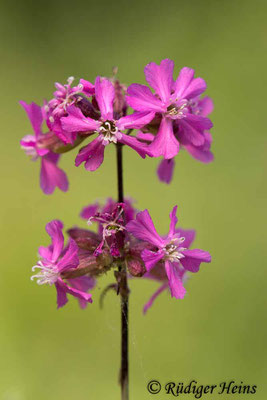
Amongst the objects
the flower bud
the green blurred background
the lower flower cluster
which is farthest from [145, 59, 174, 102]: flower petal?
the green blurred background

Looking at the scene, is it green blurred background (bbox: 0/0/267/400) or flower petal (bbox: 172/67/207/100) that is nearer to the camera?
flower petal (bbox: 172/67/207/100)

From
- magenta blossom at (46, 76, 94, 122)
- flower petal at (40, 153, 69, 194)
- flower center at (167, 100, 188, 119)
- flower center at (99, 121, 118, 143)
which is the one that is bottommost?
flower petal at (40, 153, 69, 194)

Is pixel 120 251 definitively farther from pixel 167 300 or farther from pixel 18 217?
pixel 18 217

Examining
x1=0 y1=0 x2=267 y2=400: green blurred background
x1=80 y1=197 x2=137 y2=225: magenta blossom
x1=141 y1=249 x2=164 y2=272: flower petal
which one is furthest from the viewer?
x1=0 y1=0 x2=267 y2=400: green blurred background

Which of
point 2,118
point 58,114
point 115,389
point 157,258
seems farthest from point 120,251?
point 2,118

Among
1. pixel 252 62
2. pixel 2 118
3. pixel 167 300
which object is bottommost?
pixel 167 300

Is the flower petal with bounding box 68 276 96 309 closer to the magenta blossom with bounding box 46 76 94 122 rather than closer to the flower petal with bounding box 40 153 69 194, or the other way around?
the flower petal with bounding box 40 153 69 194

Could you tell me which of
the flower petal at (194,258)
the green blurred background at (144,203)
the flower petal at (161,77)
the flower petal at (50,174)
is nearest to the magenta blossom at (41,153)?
the flower petal at (50,174)
